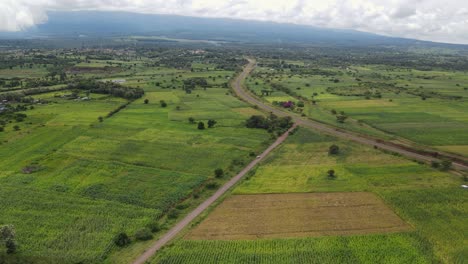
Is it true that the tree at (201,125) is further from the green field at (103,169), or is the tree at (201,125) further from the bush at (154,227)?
the bush at (154,227)

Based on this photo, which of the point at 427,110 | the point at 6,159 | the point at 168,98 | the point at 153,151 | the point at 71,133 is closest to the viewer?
the point at 6,159

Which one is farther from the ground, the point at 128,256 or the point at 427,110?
the point at 427,110

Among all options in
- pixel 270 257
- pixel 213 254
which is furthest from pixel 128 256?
pixel 270 257

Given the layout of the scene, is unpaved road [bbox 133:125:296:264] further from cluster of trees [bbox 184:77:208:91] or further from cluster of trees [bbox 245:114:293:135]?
cluster of trees [bbox 184:77:208:91]

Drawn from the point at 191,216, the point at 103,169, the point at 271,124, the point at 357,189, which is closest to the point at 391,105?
the point at 271,124

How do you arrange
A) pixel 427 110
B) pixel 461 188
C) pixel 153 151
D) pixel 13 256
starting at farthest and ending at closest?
pixel 427 110, pixel 153 151, pixel 461 188, pixel 13 256

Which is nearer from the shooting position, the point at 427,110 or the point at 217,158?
the point at 217,158

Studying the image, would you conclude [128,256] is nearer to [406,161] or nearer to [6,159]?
[6,159]
